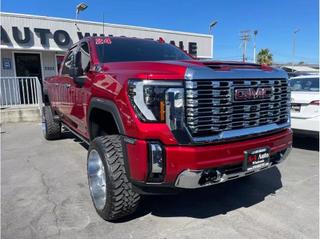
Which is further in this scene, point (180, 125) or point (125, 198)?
point (125, 198)

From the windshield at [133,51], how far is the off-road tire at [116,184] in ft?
4.44

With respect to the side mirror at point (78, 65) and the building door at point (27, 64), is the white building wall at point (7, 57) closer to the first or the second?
the building door at point (27, 64)

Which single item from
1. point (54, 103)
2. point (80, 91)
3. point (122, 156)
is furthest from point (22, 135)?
point (122, 156)

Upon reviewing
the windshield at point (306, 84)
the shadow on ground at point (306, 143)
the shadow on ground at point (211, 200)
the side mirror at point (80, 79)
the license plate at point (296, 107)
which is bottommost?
the shadow on ground at point (306, 143)

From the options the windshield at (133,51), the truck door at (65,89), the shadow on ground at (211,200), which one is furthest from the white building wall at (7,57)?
the shadow on ground at (211,200)

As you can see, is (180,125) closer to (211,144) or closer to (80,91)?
(211,144)

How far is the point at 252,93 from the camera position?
3092mm

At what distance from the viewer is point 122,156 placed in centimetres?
308

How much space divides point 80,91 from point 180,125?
81.0 inches

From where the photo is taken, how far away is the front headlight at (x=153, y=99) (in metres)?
Result: 2.68

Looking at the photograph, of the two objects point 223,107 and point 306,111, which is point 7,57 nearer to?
point 306,111

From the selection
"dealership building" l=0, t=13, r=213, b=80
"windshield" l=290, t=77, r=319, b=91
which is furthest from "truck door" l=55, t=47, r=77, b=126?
"dealership building" l=0, t=13, r=213, b=80

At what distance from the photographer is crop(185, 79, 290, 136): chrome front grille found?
106 inches

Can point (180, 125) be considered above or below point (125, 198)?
above
